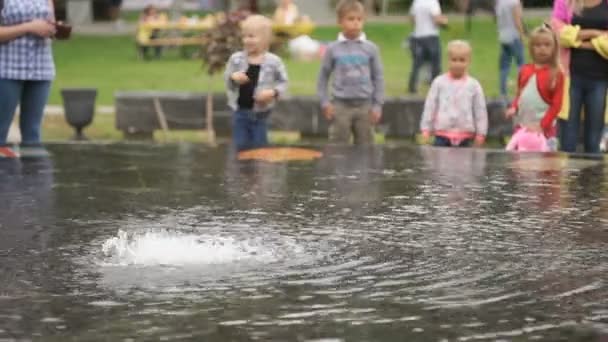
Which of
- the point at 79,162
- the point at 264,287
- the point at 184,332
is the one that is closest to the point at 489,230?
the point at 264,287

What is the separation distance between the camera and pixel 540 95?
9.96 metres

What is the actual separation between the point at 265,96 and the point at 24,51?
61.1 inches

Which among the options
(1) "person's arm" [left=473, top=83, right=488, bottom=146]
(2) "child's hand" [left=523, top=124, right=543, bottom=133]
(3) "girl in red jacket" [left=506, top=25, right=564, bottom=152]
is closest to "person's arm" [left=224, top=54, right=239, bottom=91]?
(1) "person's arm" [left=473, top=83, right=488, bottom=146]

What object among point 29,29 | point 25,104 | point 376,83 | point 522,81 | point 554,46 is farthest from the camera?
point 376,83

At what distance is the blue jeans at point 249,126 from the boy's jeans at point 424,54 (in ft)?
34.5

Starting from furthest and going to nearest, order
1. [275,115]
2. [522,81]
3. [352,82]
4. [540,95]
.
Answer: [275,115] < [352,82] < [522,81] < [540,95]

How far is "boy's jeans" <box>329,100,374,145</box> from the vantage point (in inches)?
427

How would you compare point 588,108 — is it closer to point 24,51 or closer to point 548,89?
point 548,89

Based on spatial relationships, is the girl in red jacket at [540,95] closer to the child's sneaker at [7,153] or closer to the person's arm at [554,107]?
the person's arm at [554,107]

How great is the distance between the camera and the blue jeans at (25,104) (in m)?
9.19

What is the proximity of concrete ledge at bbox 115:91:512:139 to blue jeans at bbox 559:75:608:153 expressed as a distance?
154 inches

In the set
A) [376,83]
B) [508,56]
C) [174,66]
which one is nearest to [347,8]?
[376,83]

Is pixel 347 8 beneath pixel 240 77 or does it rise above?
above

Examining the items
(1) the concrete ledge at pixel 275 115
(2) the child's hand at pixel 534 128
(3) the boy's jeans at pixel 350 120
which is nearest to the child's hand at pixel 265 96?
(3) the boy's jeans at pixel 350 120
